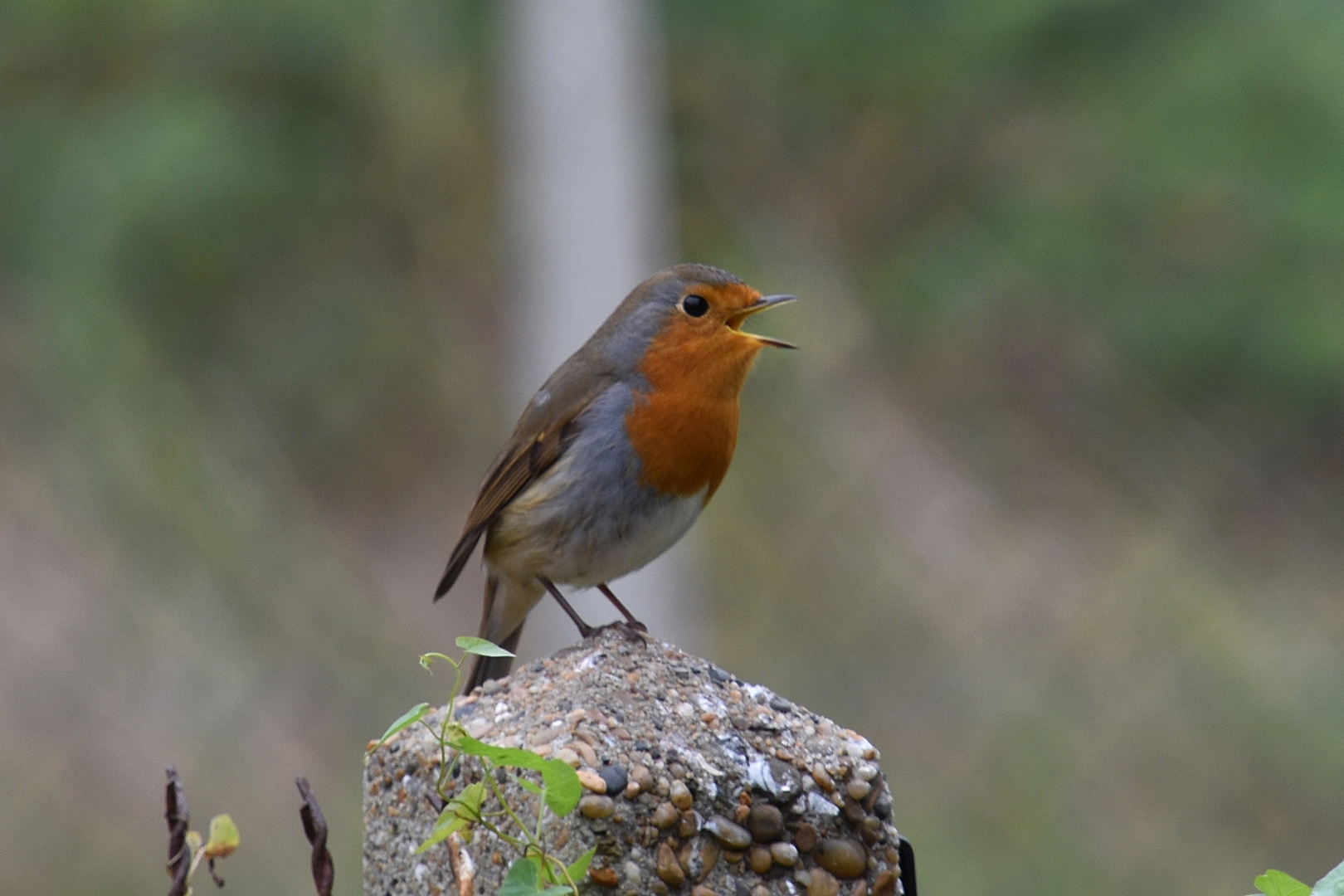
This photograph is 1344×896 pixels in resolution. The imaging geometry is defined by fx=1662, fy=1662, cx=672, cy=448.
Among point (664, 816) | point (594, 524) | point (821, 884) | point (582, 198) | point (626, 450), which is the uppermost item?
point (664, 816)

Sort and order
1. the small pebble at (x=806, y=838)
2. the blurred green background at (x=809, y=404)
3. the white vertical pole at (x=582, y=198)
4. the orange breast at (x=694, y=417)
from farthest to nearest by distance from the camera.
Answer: the blurred green background at (x=809, y=404) < the white vertical pole at (x=582, y=198) < the orange breast at (x=694, y=417) < the small pebble at (x=806, y=838)

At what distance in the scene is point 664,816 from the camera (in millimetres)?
1452

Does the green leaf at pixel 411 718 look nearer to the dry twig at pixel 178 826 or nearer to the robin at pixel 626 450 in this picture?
the dry twig at pixel 178 826

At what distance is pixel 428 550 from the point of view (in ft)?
32.4

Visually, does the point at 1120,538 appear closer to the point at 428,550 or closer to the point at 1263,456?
the point at 1263,456

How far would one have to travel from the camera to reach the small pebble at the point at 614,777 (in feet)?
4.73

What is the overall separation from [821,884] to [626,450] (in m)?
1.62

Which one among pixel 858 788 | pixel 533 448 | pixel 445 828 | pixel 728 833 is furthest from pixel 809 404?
pixel 445 828

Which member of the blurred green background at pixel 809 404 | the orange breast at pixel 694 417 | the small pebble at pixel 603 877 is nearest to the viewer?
the small pebble at pixel 603 877

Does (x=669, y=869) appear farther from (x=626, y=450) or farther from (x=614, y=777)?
(x=626, y=450)

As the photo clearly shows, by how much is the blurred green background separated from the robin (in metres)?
4.44

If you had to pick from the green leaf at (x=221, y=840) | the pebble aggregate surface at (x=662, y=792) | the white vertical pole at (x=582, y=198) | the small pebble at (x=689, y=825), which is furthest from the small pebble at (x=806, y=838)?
the white vertical pole at (x=582, y=198)

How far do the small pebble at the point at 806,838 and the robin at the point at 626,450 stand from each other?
4.64 feet

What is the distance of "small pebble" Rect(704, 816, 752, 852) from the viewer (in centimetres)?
148
